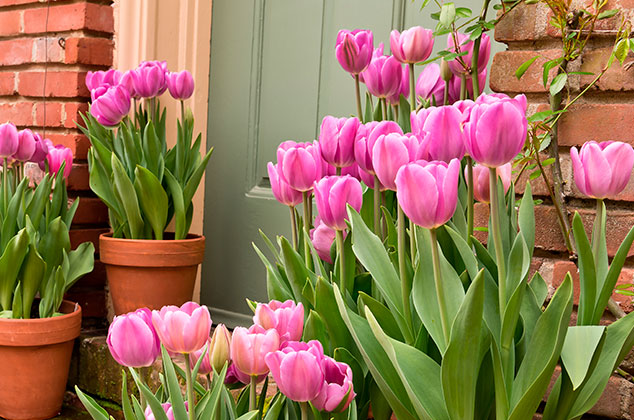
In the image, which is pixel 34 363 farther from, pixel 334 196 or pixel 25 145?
pixel 334 196

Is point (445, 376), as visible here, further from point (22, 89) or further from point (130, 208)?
point (22, 89)

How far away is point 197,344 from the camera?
741 millimetres

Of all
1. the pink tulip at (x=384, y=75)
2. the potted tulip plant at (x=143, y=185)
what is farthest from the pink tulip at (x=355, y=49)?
the potted tulip plant at (x=143, y=185)

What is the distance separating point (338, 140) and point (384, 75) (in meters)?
0.24

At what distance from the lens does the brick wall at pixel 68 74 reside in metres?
2.02

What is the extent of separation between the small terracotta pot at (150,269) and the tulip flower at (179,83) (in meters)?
0.34

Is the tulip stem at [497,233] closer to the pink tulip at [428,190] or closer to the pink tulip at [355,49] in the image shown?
the pink tulip at [428,190]

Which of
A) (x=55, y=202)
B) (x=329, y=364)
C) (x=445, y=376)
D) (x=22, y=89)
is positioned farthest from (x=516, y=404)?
(x=22, y=89)

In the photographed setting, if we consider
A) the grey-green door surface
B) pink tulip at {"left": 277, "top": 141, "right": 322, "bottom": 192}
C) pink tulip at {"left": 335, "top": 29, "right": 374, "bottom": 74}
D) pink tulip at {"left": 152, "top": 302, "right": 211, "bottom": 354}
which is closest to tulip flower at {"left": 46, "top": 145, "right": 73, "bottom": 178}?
the grey-green door surface

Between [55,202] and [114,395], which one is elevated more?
[55,202]

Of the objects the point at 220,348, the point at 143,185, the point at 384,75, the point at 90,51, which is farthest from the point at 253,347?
the point at 90,51

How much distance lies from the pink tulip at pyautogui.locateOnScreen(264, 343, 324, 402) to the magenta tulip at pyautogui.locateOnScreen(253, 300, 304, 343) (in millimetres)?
63

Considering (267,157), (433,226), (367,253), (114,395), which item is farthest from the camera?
(267,157)

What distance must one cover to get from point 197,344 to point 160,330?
0.12ft
